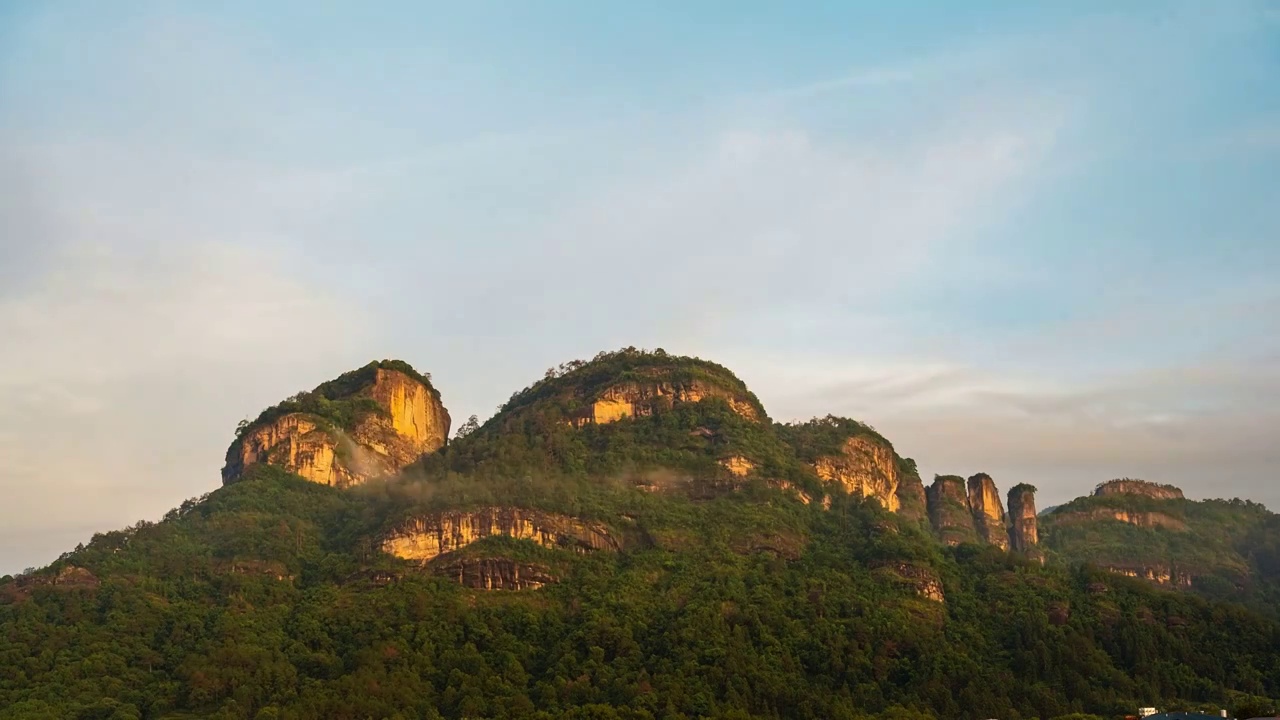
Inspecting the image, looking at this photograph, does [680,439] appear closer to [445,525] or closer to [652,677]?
[445,525]

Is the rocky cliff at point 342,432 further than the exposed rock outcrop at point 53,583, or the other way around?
the rocky cliff at point 342,432

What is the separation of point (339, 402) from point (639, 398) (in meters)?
42.6

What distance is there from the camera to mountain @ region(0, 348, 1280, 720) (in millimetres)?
120062

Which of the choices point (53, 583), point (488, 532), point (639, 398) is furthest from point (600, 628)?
point (639, 398)

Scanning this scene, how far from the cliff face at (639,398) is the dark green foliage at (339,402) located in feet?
95.5

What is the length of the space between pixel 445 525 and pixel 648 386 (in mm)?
54116

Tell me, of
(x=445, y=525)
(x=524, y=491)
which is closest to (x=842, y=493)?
(x=524, y=491)

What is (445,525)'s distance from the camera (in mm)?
149375

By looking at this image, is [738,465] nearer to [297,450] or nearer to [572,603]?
[572,603]

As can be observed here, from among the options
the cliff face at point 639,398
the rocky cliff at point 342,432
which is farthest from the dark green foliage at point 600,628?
the cliff face at point 639,398

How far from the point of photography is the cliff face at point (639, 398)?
19262cm

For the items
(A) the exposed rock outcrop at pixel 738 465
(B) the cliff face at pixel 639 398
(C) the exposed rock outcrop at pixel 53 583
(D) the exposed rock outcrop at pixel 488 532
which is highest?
(B) the cliff face at pixel 639 398

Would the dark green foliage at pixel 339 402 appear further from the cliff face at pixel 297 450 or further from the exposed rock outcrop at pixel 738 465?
the exposed rock outcrop at pixel 738 465

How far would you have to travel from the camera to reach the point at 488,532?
495 feet
